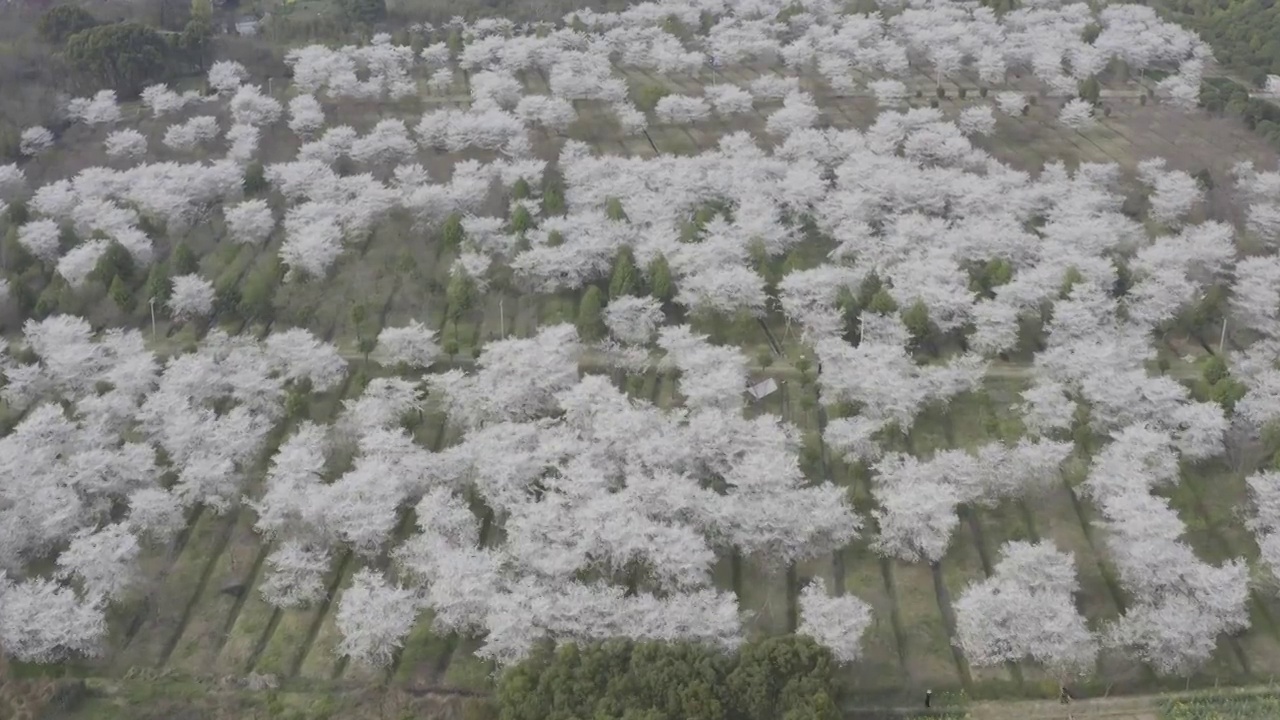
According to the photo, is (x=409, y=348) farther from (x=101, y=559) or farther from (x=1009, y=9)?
(x=1009, y=9)

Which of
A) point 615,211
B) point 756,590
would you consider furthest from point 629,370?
point 756,590

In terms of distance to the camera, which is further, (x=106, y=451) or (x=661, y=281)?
(x=661, y=281)

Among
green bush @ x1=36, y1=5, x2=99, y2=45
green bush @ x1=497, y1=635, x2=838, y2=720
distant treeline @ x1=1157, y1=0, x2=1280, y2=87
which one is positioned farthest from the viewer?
green bush @ x1=36, y1=5, x2=99, y2=45

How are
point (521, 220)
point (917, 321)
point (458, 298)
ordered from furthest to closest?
1. point (521, 220)
2. point (458, 298)
3. point (917, 321)

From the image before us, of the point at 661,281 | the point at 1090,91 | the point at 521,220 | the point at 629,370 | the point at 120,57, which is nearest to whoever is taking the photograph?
the point at 629,370

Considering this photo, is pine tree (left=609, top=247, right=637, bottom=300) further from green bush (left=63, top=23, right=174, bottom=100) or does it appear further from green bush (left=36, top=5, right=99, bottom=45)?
green bush (left=36, top=5, right=99, bottom=45)

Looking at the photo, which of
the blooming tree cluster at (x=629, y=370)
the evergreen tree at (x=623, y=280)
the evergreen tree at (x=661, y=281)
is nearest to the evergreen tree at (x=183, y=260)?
the blooming tree cluster at (x=629, y=370)

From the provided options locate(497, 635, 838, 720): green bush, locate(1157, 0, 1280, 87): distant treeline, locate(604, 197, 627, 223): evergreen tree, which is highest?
locate(497, 635, 838, 720): green bush

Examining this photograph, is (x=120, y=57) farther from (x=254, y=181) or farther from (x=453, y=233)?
(x=453, y=233)

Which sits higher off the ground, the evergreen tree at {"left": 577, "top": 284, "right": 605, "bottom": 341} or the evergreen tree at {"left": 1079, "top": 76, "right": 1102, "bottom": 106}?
the evergreen tree at {"left": 577, "top": 284, "right": 605, "bottom": 341}

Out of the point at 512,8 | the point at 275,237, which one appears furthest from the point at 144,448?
the point at 512,8

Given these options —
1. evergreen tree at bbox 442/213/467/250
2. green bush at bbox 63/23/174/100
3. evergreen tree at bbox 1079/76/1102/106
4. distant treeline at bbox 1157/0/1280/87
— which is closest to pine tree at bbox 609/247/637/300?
evergreen tree at bbox 442/213/467/250
